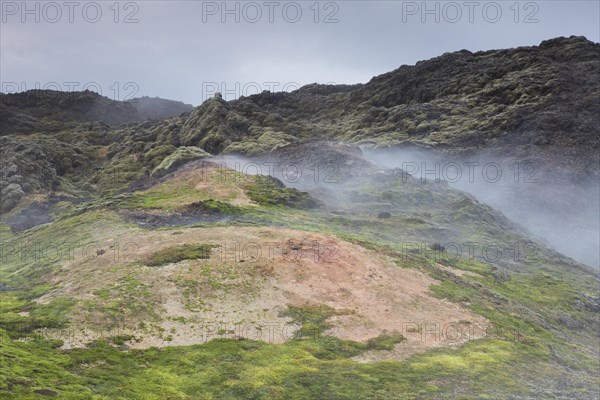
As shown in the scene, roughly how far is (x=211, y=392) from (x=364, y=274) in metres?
20.1

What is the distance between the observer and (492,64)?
15075 centimetres

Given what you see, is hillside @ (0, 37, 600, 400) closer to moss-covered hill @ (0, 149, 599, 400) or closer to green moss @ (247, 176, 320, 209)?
moss-covered hill @ (0, 149, 599, 400)

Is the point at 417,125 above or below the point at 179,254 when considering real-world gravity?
above

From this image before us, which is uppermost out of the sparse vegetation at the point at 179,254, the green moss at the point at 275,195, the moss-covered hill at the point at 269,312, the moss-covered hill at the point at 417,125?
the moss-covered hill at the point at 417,125

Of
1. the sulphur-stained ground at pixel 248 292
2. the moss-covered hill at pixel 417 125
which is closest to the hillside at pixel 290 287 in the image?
the sulphur-stained ground at pixel 248 292

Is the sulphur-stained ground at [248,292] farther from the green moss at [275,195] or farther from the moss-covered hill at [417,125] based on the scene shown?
the moss-covered hill at [417,125]

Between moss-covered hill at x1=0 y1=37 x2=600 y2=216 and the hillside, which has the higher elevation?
moss-covered hill at x1=0 y1=37 x2=600 y2=216

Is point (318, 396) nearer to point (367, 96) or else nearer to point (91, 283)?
point (91, 283)

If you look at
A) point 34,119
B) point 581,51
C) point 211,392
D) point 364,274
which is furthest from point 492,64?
point 34,119

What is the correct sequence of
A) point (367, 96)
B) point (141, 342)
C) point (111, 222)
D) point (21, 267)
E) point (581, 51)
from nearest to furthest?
point (141, 342) → point (21, 267) → point (111, 222) → point (581, 51) → point (367, 96)

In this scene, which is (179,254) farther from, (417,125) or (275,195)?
(417,125)

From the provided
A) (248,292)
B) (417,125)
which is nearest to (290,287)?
(248,292)

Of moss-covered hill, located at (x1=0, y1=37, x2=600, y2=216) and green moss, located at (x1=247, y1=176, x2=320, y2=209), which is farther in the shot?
moss-covered hill, located at (x1=0, y1=37, x2=600, y2=216)

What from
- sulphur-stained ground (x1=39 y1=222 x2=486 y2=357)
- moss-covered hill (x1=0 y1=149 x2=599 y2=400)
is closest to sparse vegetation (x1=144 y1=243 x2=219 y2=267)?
moss-covered hill (x1=0 y1=149 x2=599 y2=400)
